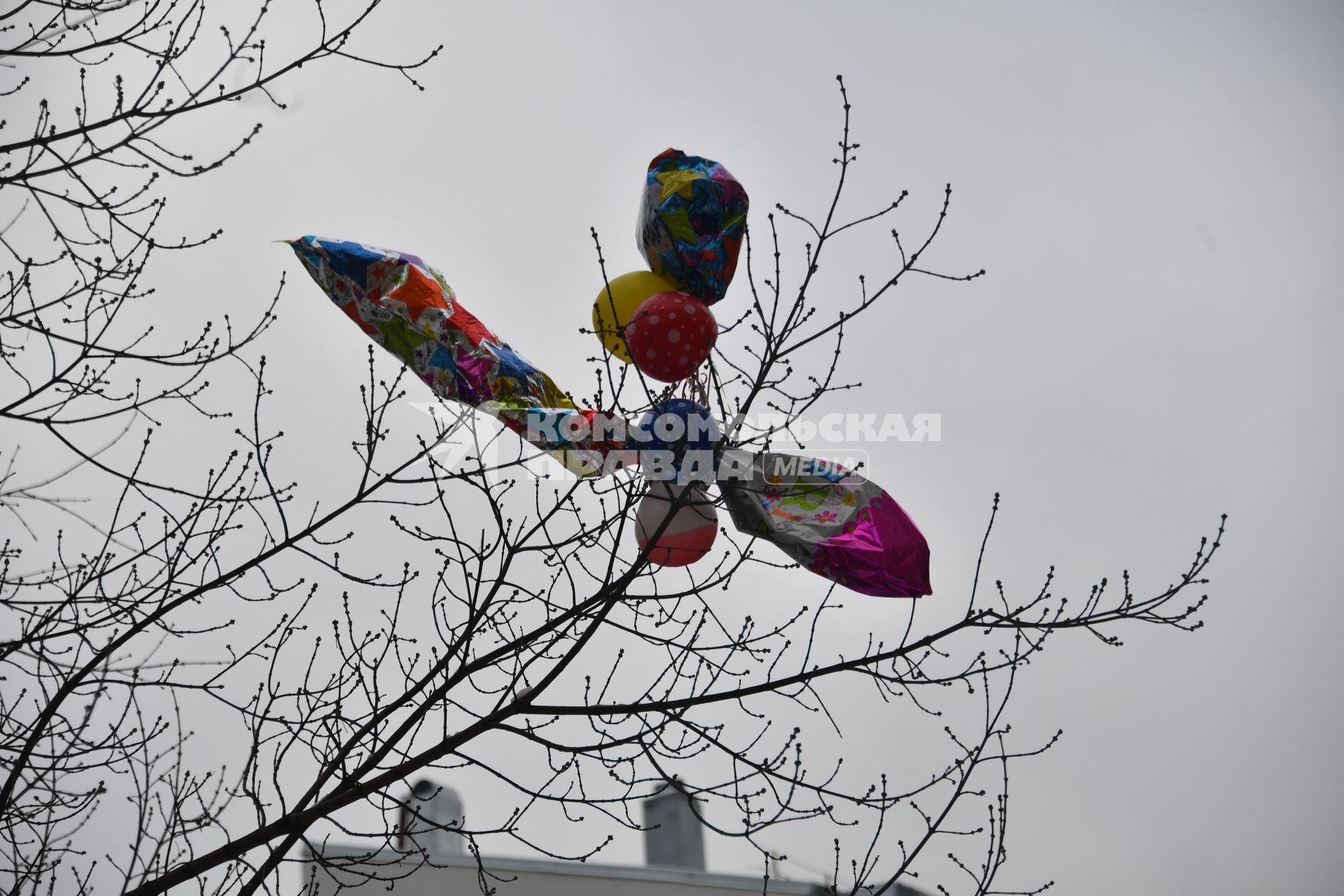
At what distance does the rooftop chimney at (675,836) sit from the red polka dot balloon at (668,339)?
7.15 metres

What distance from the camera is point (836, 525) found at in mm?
3184

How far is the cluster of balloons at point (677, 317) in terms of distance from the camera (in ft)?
9.53

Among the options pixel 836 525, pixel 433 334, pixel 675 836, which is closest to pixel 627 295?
pixel 433 334

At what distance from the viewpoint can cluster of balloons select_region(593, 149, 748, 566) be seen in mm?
2904

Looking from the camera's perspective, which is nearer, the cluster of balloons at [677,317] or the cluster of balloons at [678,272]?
the cluster of balloons at [677,317]

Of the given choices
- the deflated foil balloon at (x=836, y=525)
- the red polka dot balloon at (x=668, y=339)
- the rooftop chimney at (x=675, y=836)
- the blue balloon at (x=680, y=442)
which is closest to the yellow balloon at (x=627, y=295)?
the red polka dot balloon at (x=668, y=339)

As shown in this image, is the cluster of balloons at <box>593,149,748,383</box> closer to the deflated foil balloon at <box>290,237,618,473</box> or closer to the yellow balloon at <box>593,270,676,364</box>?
the yellow balloon at <box>593,270,676,364</box>

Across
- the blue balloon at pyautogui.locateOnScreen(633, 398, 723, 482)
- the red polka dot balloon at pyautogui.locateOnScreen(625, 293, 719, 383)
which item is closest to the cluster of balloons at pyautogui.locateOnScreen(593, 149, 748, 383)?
the red polka dot balloon at pyautogui.locateOnScreen(625, 293, 719, 383)

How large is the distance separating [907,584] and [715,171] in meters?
1.44

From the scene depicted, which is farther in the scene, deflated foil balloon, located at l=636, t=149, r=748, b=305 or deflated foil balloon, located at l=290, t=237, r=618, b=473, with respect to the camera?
deflated foil balloon, located at l=636, t=149, r=748, b=305

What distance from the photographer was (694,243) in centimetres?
334

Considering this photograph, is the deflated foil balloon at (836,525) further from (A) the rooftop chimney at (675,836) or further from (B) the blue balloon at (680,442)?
(A) the rooftop chimney at (675,836)

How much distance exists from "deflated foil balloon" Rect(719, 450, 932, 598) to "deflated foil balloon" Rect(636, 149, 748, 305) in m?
0.64

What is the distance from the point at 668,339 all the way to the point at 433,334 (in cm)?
77
